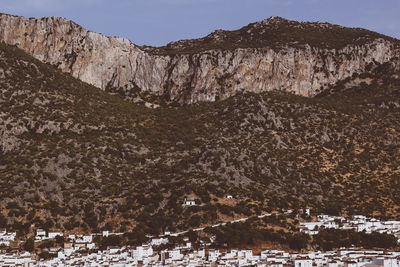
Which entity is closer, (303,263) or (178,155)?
(303,263)

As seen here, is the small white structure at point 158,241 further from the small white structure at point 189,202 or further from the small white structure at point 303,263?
the small white structure at point 303,263

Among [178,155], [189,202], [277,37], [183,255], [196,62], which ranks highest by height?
Result: [277,37]

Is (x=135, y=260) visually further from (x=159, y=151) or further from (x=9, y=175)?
(x=159, y=151)

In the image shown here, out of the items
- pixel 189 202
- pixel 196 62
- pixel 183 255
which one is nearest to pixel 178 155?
pixel 189 202

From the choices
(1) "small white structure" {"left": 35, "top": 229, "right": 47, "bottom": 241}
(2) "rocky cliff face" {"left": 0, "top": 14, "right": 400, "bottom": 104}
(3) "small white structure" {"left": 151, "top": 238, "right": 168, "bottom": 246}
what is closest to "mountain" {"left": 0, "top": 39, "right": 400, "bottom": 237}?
(1) "small white structure" {"left": 35, "top": 229, "right": 47, "bottom": 241}

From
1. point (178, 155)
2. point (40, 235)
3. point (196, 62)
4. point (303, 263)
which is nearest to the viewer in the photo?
point (303, 263)

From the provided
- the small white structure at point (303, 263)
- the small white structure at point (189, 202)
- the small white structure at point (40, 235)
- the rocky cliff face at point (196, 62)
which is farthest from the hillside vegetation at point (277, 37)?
the small white structure at point (303, 263)

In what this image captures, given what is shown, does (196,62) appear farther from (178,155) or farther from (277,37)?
(178,155)
